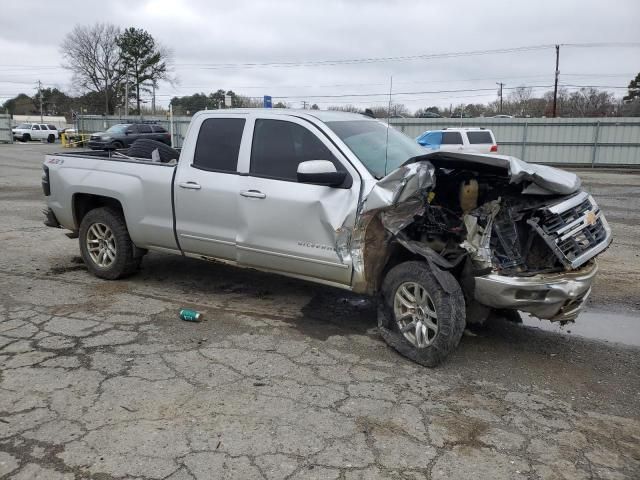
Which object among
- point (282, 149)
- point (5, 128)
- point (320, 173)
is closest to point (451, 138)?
point (282, 149)

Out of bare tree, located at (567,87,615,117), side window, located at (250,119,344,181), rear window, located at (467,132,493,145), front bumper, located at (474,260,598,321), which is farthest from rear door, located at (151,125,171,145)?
bare tree, located at (567,87,615,117)

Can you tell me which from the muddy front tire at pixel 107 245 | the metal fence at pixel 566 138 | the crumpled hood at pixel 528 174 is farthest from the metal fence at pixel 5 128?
the crumpled hood at pixel 528 174

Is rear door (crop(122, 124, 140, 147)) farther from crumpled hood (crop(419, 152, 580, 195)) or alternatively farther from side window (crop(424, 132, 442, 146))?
crumpled hood (crop(419, 152, 580, 195))

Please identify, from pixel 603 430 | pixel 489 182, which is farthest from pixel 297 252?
pixel 603 430

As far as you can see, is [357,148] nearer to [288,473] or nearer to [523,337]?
[523,337]

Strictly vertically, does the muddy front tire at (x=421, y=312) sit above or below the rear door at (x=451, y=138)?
below

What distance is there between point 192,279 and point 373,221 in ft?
9.48

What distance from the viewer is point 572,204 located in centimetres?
399

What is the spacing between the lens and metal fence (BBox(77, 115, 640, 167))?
25.7 meters

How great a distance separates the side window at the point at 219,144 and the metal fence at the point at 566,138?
23763 millimetres

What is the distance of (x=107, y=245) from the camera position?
6.30 m

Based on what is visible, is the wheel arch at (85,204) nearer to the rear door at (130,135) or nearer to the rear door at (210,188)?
the rear door at (210,188)

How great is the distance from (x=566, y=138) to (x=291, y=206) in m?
25.2

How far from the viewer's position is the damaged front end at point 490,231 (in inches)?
155
